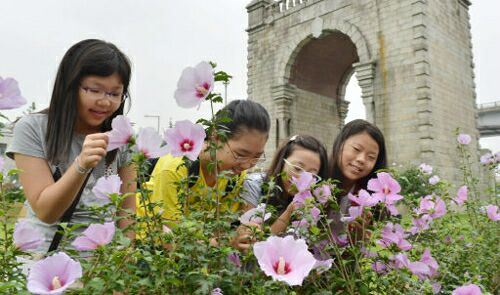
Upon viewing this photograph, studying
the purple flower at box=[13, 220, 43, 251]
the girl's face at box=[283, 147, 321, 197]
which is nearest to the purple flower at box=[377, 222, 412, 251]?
the girl's face at box=[283, 147, 321, 197]

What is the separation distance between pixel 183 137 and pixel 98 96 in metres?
0.63

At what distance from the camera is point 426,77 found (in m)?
9.93

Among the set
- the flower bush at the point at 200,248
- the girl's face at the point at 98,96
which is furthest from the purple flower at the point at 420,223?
the girl's face at the point at 98,96

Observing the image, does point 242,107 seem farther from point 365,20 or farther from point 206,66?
point 365,20

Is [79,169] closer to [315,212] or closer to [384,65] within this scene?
[315,212]

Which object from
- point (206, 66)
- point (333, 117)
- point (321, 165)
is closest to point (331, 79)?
point (333, 117)

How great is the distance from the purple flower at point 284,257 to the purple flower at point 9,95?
2.52 ft

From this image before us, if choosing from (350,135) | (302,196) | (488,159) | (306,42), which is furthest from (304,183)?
(306,42)

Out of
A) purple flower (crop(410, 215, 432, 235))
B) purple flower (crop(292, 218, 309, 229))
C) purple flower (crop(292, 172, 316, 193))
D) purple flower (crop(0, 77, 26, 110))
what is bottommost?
purple flower (crop(410, 215, 432, 235))

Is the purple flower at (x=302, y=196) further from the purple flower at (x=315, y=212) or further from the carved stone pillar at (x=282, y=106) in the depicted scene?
the carved stone pillar at (x=282, y=106)

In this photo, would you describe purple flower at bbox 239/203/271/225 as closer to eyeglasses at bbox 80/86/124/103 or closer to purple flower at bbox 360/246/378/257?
purple flower at bbox 360/246/378/257

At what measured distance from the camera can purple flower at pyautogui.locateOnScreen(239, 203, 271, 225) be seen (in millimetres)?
1127

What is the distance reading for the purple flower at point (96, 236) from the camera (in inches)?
34.7

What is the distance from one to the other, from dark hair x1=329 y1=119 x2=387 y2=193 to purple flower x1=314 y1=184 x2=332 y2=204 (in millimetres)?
1009
